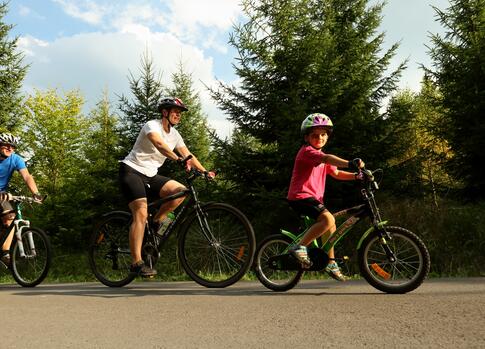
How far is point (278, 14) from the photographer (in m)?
10.9

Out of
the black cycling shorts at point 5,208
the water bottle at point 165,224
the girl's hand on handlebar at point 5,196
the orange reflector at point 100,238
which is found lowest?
the orange reflector at point 100,238

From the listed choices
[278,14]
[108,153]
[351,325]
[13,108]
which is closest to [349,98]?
[278,14]

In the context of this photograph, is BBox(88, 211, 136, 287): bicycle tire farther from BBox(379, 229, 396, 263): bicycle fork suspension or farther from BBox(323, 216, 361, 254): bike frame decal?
BBox(379, 229, 396, 263): bicycle fork suspension

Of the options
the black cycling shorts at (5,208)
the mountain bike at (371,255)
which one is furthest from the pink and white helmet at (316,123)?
the black cycling shorts at (5,208)

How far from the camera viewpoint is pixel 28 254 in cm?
616

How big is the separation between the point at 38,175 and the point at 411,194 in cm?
1324

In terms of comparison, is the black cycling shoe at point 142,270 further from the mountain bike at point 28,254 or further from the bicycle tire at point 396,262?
the bicycle tire at point 396,262

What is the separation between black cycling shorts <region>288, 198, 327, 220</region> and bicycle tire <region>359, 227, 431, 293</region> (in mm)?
544

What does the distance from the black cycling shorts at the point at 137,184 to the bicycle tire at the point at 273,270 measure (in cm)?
143

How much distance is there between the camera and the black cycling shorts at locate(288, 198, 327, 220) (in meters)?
4.75

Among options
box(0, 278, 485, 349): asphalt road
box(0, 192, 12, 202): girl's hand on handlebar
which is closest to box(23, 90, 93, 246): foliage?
box(0, 192, 12, 202): girl's hand on handlebar

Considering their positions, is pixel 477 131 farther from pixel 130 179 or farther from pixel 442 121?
pixel 130 179

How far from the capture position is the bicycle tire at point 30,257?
19.9 ft

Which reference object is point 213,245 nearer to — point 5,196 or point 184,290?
point 184,290
